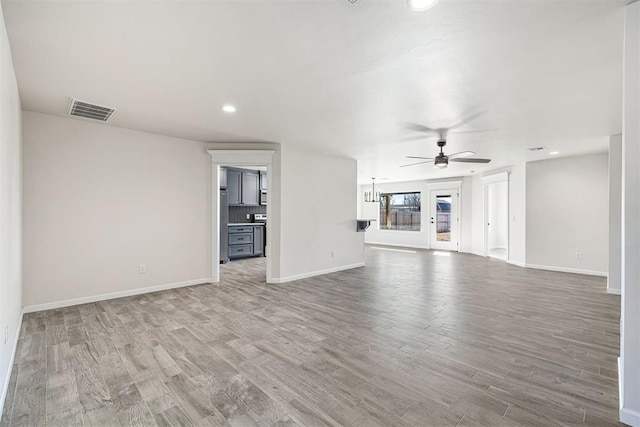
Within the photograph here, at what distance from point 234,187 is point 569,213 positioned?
7.52m

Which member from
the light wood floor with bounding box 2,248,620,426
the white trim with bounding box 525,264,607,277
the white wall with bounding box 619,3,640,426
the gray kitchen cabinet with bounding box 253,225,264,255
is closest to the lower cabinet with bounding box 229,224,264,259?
the gray kitchen cabinet with bounding box 253,225,264,255

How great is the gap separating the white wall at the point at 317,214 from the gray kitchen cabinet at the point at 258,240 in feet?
9.03

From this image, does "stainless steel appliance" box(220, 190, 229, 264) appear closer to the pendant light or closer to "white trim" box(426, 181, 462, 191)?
the pendant light

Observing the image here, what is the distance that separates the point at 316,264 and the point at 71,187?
393 centimetres

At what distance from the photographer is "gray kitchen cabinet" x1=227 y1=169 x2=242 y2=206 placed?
7449 millimetres

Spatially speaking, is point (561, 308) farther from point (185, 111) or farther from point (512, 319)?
point (185, 111)

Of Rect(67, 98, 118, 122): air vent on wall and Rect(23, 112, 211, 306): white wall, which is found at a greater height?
Rect(67, 98, 118, 122): air vent on wall

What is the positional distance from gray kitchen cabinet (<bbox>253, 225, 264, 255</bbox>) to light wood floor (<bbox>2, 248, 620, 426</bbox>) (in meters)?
3.61

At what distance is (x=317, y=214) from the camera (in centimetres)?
573

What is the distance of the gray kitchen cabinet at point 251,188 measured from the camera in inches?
307

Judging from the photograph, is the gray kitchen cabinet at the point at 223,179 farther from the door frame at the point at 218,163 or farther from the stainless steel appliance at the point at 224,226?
the door frame at the point at 218,163

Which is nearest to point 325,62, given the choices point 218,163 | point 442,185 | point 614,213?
point 218,163

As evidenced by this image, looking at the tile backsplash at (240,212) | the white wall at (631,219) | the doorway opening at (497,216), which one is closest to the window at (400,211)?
the doorway opening at (497,216)

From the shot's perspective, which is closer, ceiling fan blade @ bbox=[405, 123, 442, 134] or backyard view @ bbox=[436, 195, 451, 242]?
ceiling fan blade @ bbox=[405, 123, 442, 134]
